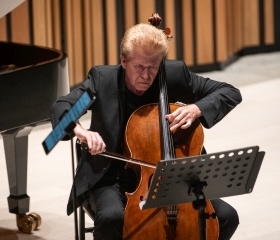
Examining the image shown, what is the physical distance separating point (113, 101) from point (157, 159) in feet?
1.16

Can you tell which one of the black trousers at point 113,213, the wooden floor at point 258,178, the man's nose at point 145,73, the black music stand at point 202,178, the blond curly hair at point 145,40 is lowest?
the wooden floor at point 258,178

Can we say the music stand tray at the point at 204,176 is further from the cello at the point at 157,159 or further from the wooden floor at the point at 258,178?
the wooden floor at the point at 258,178

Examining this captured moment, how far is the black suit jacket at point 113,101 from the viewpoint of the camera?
3477 mm

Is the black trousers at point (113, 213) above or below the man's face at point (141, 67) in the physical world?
below

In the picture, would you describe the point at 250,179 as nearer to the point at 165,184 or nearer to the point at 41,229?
the point at 165,184

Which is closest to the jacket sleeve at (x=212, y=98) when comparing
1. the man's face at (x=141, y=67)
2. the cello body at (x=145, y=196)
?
the cello body at (x=145, y=196)

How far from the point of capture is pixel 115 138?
3.46 meters

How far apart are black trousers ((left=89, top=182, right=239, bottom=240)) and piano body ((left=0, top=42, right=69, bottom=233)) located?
769 mm

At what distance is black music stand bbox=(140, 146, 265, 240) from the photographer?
2.97m

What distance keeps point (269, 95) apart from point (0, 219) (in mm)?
3618

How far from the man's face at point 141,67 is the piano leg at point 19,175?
1104mm

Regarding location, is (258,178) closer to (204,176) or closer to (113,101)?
(113,101)

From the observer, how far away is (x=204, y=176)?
10.0 ft

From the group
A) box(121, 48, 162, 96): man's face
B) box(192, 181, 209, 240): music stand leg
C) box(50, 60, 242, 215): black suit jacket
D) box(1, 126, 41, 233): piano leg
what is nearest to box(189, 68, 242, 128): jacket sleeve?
box(50, 60, 242, 215): black suit jacket
